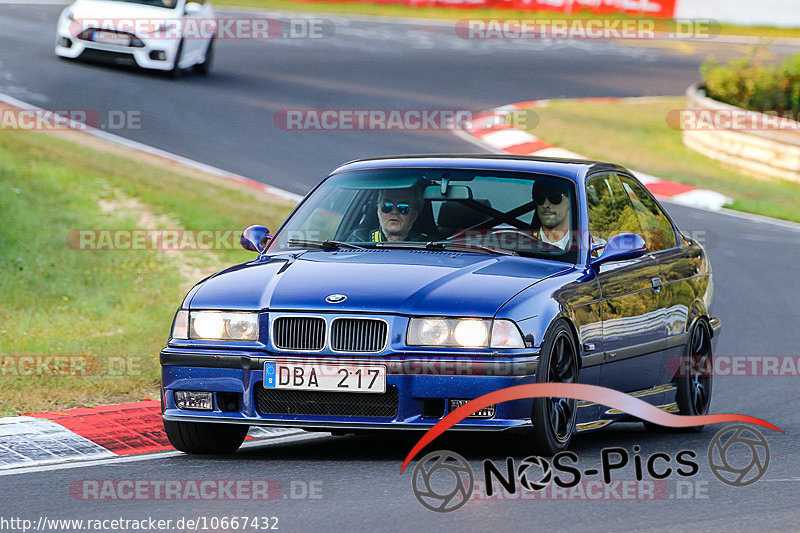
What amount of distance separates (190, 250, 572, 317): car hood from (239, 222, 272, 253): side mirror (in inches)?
24.1

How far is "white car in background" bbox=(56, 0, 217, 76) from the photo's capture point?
2280 cm

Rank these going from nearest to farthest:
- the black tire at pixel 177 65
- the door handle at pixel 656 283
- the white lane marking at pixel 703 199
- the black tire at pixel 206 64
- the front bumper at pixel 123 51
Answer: the door handle at pixel 656 283
the white lane marking at pixel 703 199
the front bumper at pixel 123 51
the black tire at pixel 177 65
the black tire at pixel 206 64

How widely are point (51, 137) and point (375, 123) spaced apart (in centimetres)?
583

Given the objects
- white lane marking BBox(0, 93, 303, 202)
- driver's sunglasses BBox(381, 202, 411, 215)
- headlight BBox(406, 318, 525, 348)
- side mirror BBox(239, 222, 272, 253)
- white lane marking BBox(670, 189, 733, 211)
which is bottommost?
white lane marking BBox(670, 189, 733, 211)

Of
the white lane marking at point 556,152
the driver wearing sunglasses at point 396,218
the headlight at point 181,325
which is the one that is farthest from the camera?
the white lane marking at point 556,152

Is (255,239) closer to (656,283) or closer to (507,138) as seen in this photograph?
(656,283)

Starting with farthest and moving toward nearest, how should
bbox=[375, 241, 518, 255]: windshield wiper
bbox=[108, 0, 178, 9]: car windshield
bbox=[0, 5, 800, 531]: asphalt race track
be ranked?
bbox=[108, 0, 178, 9]: car windshield < bbox=[375, 241, 518, 255]: windshield wiper < bbox=[0, 5, 800, 531]: asphalt race track

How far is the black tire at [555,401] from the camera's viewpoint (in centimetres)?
690

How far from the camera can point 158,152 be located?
1883 cm

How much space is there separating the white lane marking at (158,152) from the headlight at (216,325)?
9.43m

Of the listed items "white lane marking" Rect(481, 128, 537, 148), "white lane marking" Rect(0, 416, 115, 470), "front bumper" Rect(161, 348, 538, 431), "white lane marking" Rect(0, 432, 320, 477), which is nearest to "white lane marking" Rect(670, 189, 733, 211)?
"white lane marking" Rect(481, 128, 537, 148)

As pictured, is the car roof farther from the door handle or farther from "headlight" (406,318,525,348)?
"headlight" (406,318,525,348)

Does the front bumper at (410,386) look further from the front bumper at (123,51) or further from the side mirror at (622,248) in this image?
the front bumper at (123,51)

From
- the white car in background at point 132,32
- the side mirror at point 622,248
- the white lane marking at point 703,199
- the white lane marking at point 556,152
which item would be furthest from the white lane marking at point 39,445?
the white car in background at point 132,32
